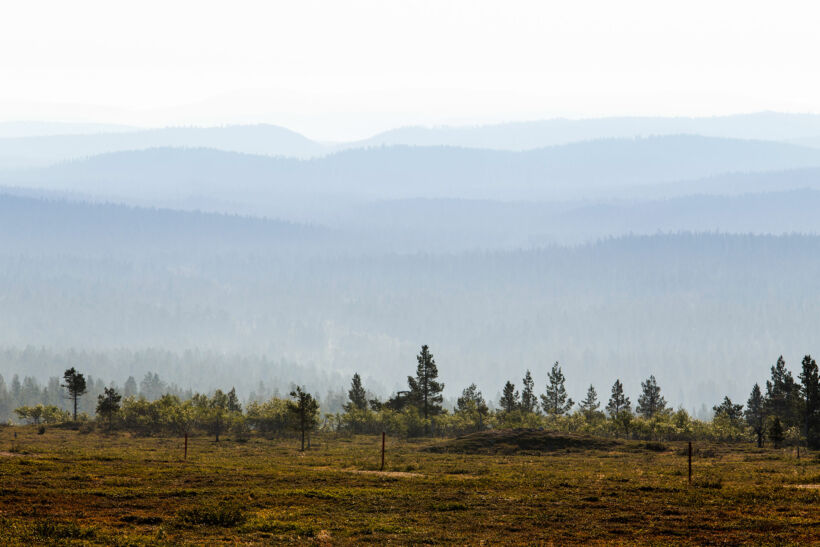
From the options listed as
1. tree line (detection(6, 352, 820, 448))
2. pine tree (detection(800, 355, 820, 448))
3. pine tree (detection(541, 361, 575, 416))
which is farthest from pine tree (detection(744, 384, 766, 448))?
pine tree (detection(800, 355, 820, 448))

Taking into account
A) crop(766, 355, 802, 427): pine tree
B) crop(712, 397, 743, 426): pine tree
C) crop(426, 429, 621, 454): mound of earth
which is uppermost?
crop(766, 355, 802, 427): pine tree

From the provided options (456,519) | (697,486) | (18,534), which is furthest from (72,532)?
(697,486)

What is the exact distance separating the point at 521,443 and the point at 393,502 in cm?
5903

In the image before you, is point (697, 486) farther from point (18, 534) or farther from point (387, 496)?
point (18, 534)

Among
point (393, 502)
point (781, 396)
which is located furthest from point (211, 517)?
point (781, 396)

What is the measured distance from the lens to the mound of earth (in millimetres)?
104562

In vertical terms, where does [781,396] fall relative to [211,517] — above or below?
above

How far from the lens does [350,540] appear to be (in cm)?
3975

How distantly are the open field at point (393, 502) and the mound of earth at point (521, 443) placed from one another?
25.6m

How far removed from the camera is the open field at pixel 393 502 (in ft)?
132

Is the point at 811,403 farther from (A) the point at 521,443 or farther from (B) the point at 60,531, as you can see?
(B) the point at 60,531

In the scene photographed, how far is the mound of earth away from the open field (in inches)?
1008

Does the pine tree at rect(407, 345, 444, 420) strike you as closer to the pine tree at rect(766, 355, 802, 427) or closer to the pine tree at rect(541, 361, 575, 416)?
the pine tree at rect(541, 361, 575, 416)

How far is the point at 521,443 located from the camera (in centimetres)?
10738
